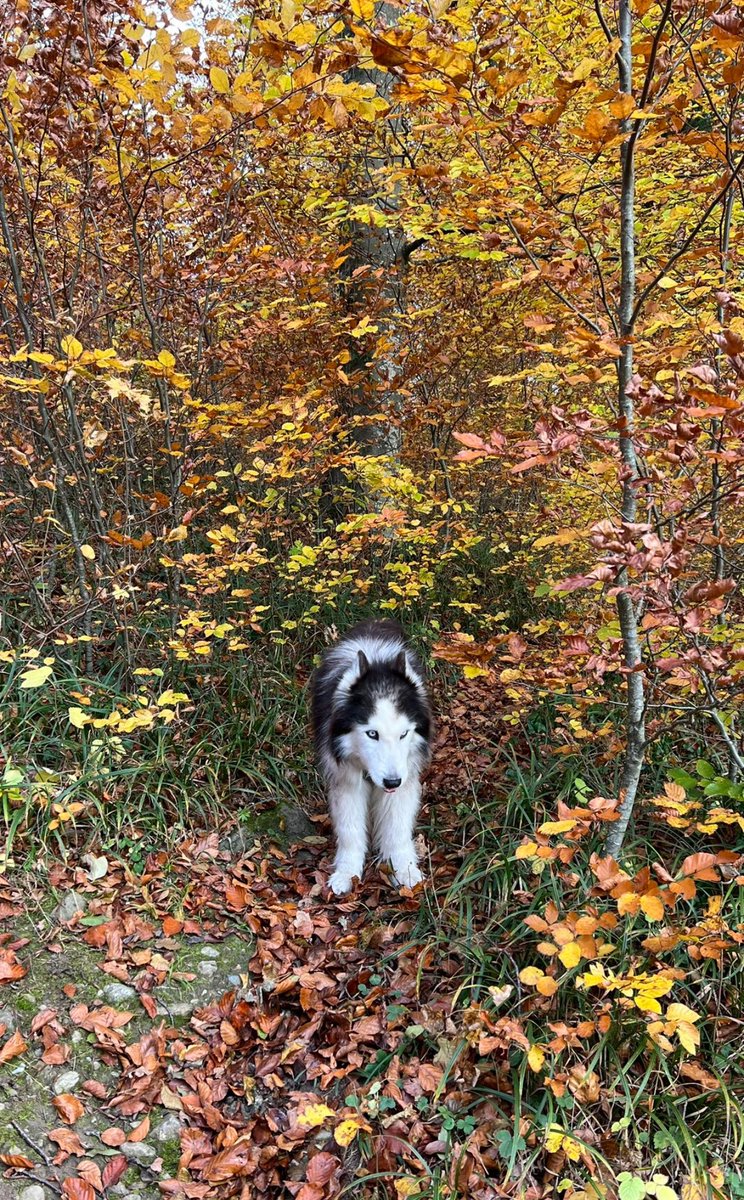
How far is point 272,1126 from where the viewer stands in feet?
9.71

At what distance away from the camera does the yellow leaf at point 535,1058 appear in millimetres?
2566

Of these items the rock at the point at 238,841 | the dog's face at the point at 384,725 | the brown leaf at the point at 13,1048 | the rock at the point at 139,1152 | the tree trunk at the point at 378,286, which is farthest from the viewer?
the tree trunk at the point at 378,286

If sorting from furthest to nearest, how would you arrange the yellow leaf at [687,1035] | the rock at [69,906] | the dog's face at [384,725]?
the dog's face at [384,725] → the rock at [69,906] → the yellow leaf at [687,1035]

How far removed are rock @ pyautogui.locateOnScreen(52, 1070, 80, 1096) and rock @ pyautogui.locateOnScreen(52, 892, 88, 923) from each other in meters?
0.73

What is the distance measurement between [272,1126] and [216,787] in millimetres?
1926

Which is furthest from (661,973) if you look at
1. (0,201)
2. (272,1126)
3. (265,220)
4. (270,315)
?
(265,220)

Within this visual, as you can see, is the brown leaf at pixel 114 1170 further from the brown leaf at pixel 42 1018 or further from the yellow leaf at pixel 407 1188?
the yellow leaf at pixel 407 1188

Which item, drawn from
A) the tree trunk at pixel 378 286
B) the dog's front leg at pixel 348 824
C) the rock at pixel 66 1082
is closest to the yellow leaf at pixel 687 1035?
the dog's front leg at pixel 348 824

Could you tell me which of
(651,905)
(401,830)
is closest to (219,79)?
(651,905)

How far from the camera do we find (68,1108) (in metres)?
2.87

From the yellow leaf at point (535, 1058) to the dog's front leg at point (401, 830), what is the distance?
141 cm

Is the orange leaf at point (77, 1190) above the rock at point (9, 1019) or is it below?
below

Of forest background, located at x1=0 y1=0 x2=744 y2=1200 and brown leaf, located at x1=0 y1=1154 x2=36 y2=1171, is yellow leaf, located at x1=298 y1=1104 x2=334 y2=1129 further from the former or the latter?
brown leaf, located at x1=0 y1=1154 x2=36 y2=1171

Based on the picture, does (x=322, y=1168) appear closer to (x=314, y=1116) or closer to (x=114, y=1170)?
(x=314, y=1116)
